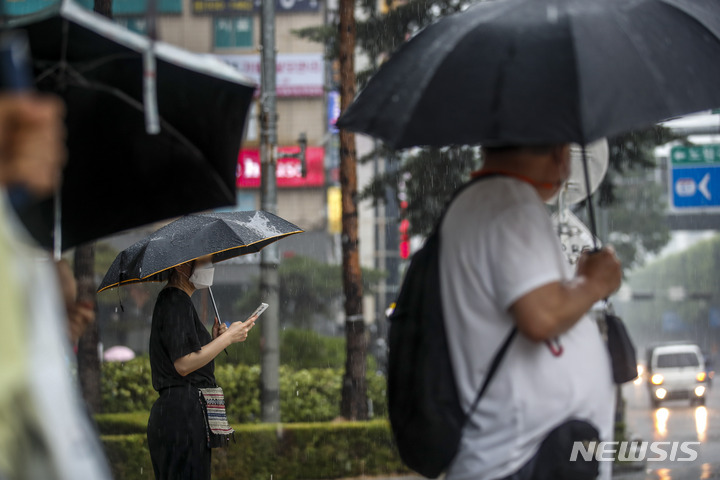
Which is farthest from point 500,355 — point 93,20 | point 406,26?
point 406,26

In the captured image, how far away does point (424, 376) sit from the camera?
8.68 ft

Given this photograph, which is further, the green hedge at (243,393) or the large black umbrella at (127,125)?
the green hedge at (243,393)

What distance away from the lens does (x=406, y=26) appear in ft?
50.9

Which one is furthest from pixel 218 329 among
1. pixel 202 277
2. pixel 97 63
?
pixel 97 63

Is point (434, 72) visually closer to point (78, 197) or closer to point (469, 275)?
point (469, 275)

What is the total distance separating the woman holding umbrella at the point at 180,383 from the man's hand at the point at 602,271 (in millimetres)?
2244

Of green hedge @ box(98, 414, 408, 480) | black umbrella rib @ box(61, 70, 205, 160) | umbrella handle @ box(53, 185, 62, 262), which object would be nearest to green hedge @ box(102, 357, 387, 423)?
green hedge @ box(98, 414, 408, 480)

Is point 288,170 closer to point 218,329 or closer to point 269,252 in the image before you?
point 269,252

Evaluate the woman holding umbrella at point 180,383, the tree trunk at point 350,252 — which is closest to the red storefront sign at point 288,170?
the tree trunk at point 350,252

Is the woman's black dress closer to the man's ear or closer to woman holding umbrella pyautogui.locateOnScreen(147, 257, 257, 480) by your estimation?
woman holding umbrella pyautogui.locateOnScreen(147, 257, 257, 480)

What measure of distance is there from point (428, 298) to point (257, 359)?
1406 cm

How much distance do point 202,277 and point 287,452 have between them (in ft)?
25.1

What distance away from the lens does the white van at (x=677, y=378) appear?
1044 inches

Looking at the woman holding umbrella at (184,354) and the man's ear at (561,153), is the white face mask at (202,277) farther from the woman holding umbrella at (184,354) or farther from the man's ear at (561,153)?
the man's ear at (561,153)
